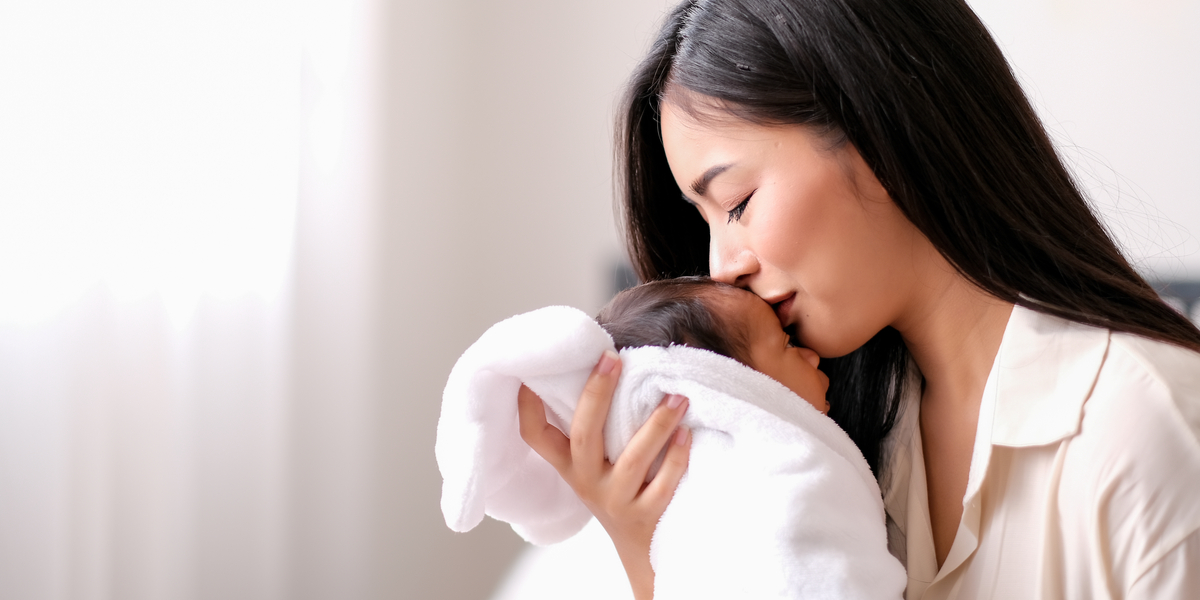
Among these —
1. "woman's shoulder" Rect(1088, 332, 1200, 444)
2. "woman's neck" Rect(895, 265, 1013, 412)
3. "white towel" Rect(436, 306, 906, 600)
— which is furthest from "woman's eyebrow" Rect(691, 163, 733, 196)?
"woman's shoulder" Rect(1088, 332, 1200, 444)

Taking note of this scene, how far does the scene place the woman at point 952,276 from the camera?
1039 millimetres

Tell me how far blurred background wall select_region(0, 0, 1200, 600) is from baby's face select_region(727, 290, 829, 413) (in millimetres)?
1202

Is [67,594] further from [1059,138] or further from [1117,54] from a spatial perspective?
[1117,54]

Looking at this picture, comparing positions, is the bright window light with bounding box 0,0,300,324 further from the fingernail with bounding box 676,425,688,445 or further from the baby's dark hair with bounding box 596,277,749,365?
the fingernail with bounding box 676,425,688,445

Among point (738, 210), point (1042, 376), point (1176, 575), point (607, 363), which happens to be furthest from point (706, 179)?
point (1176, 575)

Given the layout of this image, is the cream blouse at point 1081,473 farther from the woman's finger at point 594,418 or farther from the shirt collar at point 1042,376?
the woman's finger at point 594,418

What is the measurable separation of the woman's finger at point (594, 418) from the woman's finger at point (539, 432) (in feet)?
0.07

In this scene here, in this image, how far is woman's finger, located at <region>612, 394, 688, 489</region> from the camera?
110cm

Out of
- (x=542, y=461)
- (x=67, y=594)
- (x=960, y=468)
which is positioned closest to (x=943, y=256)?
(x=960, y=468)

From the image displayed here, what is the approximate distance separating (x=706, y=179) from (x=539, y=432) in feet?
1.41

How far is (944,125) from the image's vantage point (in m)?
1.12

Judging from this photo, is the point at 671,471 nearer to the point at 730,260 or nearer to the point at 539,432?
the point at 539,432

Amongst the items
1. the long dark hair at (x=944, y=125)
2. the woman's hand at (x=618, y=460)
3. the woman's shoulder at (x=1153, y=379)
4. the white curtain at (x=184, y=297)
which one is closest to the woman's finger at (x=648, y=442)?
the woman's hand at (x=618, y=460)

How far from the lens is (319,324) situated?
88.5 inches
